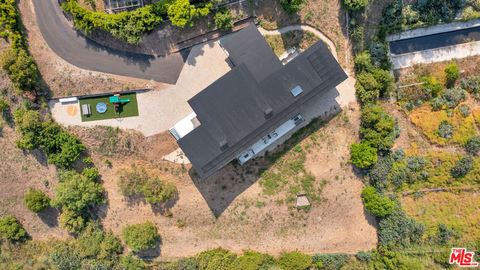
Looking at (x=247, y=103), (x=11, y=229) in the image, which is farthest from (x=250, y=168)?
(x=11, y=229)

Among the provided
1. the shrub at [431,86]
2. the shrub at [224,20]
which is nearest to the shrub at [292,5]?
the shrub at [224,20]

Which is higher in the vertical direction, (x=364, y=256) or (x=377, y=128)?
(x=377, y=128)

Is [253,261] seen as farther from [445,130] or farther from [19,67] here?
[19,67]

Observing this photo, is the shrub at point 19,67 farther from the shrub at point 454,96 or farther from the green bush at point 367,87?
the shrub at point 454,96

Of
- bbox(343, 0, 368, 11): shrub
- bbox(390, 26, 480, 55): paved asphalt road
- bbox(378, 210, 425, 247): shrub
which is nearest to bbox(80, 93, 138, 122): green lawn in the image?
bbox(343, 0, 368, 11): shrub

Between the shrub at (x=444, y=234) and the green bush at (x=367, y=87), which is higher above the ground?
the green bush at (x=367, y=87)

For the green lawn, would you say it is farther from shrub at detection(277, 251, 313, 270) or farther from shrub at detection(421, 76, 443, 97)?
shrub at detection(421, 76, 443, 97)
